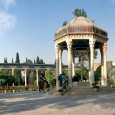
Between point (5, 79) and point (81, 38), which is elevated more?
point (81, 38)

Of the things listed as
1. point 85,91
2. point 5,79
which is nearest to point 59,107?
point 85,91

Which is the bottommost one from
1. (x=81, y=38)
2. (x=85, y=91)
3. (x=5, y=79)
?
(x=85, y=91)

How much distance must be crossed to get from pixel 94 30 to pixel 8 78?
36.6 metres

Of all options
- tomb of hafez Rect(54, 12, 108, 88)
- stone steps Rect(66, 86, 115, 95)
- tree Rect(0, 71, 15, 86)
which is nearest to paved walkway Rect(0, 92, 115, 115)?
stone steps Rect(66, 86, 115, 95)

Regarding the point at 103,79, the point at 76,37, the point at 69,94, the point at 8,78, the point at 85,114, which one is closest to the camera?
the point at 85,114

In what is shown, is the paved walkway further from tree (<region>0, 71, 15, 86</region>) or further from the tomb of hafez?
tree (<region>0, 71, 15, 86</region>)

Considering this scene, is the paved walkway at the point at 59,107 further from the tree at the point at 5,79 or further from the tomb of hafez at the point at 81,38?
the tree at the point at 5,79

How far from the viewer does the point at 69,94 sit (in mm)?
22891

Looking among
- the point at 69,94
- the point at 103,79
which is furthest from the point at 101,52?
the point at 69,94

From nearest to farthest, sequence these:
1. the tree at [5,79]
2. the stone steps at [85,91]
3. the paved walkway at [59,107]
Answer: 1. the paved walkway at [59,107]
2. the stone steps at [85,91]
3. the tree at [5,79]

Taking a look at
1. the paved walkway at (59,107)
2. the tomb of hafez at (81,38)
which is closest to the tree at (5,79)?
the tomb of hafez at (81,38)

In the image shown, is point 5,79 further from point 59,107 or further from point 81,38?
point 59,107

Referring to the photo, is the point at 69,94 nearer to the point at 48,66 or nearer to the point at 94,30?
the point at 94,30

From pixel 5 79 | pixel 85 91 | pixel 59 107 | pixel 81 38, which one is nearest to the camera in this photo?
pixel 59 107
